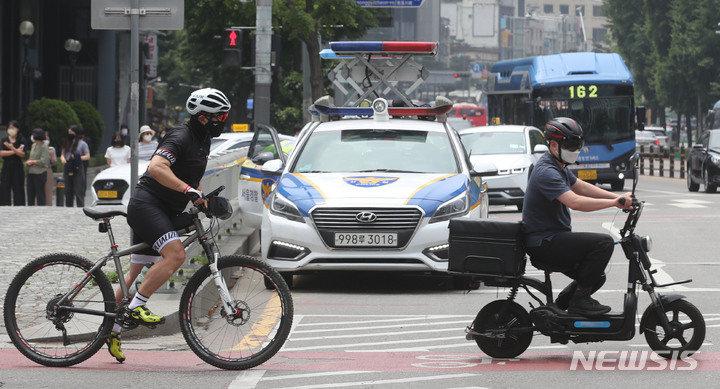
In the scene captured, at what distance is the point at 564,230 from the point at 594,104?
2607cm

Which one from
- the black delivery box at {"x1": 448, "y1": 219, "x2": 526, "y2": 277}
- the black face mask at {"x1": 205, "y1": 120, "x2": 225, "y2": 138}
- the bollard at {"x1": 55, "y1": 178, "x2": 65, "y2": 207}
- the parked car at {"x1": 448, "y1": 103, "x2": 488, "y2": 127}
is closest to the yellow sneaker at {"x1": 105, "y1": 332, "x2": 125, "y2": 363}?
the black face mask at {"x1": 205, "y1": 120, "x2": 225, "y2": 138}

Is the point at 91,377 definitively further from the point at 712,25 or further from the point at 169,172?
the point at 712,25

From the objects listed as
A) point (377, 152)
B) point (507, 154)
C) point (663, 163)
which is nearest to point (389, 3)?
point (507, 154)

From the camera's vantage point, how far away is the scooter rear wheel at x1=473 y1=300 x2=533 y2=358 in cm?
835

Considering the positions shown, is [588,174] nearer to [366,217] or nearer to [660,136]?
[366,217]

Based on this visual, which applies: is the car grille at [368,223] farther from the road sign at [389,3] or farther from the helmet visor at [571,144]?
the road sign at [389,3]

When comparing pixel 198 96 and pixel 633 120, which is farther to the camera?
pixel 633 120

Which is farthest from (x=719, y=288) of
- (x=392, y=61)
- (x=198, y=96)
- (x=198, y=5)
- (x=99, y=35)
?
(x=99, y=35)

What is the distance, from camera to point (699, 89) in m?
71.6

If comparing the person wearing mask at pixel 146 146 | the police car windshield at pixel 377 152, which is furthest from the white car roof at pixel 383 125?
the person wearing mask at pixel 146 146

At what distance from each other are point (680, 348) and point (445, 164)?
16.6 feet

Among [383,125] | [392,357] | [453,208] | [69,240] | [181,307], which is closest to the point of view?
[181,307]

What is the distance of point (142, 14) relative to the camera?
11977 mm

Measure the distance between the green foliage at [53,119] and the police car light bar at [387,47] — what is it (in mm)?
16880
